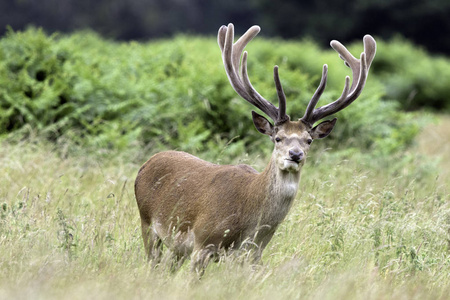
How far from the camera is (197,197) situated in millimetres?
4863

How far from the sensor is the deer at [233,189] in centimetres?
452

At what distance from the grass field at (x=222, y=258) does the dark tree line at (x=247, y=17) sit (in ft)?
86.0

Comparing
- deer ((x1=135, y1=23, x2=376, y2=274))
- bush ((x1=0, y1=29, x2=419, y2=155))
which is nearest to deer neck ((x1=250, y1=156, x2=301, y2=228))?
deer ((x1=135, y1=23, x2=376, y2=274))

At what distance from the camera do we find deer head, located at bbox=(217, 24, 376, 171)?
4.48 m

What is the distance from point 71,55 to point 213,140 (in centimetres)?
262

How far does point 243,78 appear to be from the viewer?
5.02m

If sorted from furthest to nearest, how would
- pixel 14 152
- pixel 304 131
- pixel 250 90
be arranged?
pixel 14 152
pixel 250 90
pixel 304 131

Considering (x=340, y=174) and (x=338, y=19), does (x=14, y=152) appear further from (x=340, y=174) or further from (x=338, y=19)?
(x=338, y=19)

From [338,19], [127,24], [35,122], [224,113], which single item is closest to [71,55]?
[35,122]

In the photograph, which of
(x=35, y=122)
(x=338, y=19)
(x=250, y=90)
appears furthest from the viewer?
(x=338, y=19)

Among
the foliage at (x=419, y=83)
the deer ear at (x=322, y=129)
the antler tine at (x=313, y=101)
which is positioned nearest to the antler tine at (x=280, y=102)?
the antler tine at (x=313, y=101)

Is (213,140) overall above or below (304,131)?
below

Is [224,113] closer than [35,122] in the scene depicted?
No

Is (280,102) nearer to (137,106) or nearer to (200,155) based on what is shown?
(200,155)
